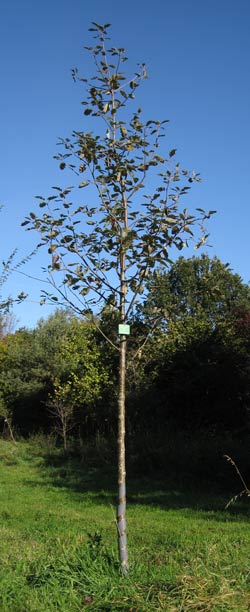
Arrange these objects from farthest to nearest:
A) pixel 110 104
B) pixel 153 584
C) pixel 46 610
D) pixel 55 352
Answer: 1. pixel 55 352
2. pixel 110 104
3. pixel 153 584
4. pixel 46 610

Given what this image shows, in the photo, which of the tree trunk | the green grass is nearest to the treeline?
the green grass

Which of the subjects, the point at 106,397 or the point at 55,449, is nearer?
the point at 55,449

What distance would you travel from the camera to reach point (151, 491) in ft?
36.3

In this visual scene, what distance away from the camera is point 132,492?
10977 millimetres

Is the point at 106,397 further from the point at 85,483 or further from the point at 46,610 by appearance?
the point at 46,610

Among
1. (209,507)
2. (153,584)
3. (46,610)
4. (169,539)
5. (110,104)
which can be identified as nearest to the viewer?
(46,610)

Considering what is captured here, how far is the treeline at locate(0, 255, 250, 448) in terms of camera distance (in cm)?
1548

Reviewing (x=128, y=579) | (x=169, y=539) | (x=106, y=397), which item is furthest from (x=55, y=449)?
(x=128, y=579)

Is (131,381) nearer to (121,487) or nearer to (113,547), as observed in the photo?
(113,547)

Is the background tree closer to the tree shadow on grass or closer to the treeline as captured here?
the treeline

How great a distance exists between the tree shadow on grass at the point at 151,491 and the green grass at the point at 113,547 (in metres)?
0.02

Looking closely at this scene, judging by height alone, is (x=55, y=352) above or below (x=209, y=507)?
above

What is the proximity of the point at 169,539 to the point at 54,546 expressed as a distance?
149 cm

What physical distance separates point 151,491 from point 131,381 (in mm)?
6467
